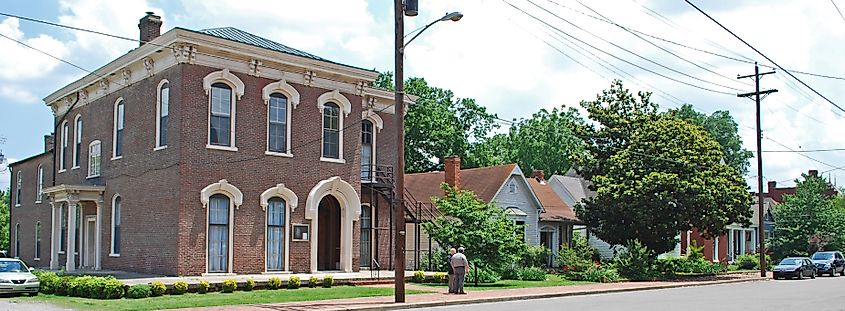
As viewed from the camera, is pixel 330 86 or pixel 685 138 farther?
pixel 685 138

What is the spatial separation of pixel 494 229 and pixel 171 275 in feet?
37.4

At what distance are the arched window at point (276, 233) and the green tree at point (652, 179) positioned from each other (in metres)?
16.6

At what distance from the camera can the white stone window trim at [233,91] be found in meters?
30.5

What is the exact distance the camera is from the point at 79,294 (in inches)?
979

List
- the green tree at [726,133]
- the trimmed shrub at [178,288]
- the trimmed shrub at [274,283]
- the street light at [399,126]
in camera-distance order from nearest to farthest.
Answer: the street light at [399,126] < the trimmed shrub at [178,288] < the trimmed shrub at [274,283] < the green tree at [726,133]

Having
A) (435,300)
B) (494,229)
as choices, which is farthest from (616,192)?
(435,300)

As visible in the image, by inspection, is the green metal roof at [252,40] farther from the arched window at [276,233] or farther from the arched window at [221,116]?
Result: the arched window at [276,233]

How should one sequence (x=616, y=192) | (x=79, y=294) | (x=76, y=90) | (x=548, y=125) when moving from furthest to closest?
(x=548, y=125), (x=616, y=192), (x=76, y=90), (x=79, y=294)

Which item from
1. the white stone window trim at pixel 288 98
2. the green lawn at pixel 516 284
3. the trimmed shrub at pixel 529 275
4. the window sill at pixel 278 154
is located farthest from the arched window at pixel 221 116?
the trimmed shrub at pixel 529 275

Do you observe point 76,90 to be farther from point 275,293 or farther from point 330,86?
point 275,293

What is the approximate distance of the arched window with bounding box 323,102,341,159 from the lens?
34.3 metres

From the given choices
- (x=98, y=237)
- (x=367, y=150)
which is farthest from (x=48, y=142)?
(x=367, y=150)

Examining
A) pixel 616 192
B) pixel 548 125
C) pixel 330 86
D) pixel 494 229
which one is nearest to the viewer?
pixel 494 229

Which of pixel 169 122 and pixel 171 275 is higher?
pixel 169 122
